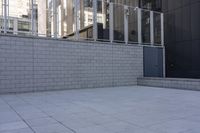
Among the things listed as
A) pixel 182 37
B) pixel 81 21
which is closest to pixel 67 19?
pixel 81 21

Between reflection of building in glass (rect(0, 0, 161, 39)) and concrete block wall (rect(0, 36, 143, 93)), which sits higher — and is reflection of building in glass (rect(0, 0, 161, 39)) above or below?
above

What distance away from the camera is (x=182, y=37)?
14.7 meters

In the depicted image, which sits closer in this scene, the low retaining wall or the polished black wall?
the low retaining wall

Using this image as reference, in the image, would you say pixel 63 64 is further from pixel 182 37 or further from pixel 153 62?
pixel 182 37

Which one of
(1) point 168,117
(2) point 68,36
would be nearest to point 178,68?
(2) point 68,36

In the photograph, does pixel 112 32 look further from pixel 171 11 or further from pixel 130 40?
pixel 171 11

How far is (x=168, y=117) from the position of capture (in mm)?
5141

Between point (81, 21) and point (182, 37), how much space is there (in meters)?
6.30

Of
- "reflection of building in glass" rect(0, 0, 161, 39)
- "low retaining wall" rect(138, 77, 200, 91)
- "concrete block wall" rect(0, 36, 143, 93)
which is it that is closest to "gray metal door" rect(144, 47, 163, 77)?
"concrete block wall" rect(0, 36, 143, 93)

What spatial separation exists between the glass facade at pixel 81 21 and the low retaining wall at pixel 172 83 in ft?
8.20

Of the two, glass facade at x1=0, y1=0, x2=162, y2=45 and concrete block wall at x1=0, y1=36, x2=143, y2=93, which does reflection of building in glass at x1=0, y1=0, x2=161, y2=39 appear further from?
concrete block wall at x1=0, y1=36, x2=143, y2=93

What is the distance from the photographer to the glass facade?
1058cm

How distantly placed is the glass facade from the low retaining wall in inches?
98.4

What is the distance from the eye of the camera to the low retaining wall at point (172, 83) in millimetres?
10698
